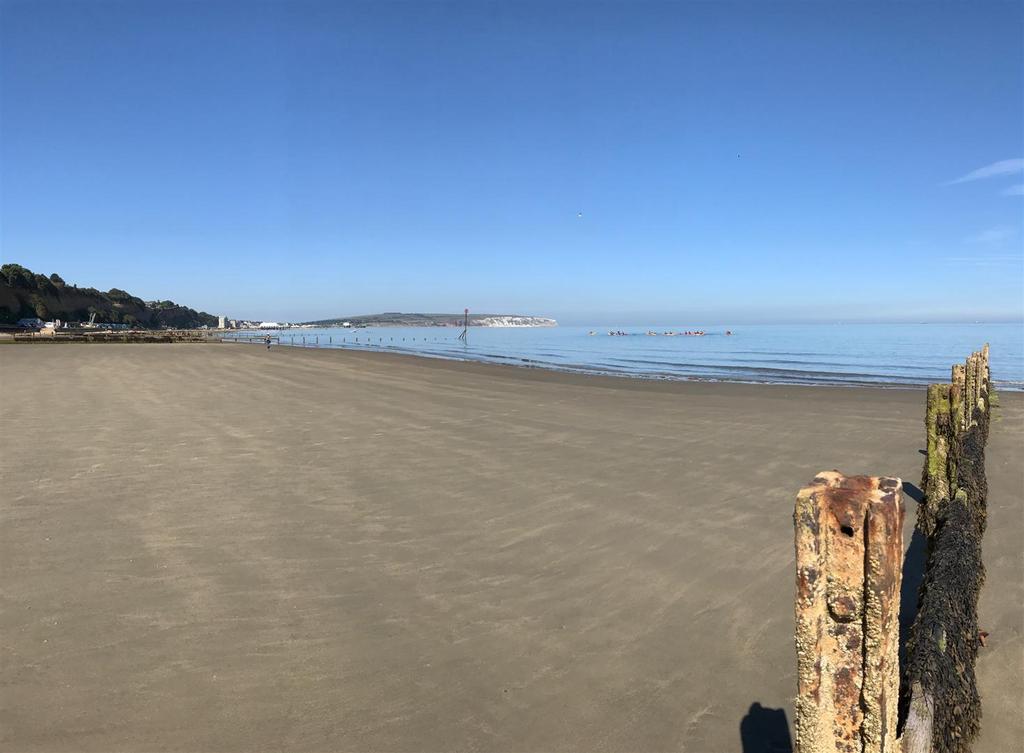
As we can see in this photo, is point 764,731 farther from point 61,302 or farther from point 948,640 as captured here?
point 61,302

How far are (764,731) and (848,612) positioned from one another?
2.09m

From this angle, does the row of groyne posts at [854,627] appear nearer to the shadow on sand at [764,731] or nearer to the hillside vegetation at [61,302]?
the shadow on sand at [764,731]

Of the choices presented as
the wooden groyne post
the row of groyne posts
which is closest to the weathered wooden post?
the row of groyne posts

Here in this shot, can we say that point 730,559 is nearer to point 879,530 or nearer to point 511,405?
point 879,530

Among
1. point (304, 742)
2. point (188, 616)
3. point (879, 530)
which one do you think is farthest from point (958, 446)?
point (188, 616)

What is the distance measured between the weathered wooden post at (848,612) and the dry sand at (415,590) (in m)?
1.59

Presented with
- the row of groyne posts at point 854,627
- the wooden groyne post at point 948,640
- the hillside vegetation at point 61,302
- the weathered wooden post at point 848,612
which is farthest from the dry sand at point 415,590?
the hillside vegetation at point 61,302

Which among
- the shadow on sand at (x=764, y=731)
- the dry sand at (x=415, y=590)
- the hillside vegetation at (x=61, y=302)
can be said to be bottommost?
the shadow on sand at (x=764, y=731)

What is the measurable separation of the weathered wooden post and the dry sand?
5.22ft

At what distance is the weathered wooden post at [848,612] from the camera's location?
2.02m

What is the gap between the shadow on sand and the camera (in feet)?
11.7

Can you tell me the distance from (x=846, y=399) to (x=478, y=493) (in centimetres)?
1616

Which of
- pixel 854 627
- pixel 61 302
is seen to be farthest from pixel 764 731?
pixel 61 302

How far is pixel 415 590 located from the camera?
17.6 ft
